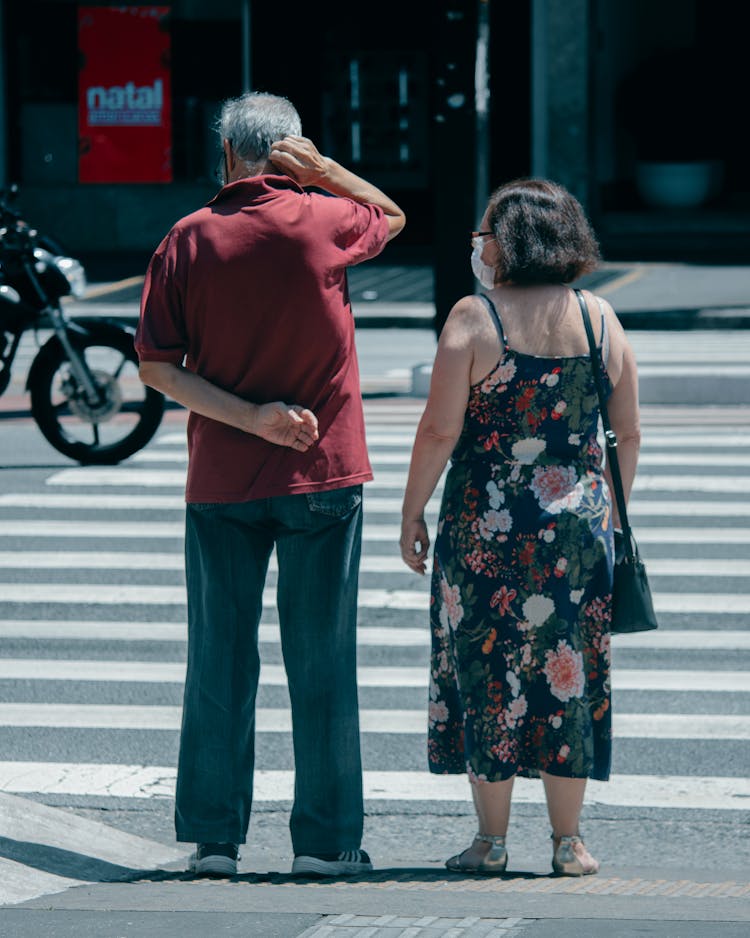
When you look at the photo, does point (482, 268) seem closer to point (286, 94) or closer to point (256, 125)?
point (256, 125)

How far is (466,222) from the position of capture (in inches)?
579

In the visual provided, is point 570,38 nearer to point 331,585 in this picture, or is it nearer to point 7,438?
point 7,438

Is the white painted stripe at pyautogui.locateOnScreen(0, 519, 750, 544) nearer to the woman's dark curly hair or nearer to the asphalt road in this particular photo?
the asphalt road

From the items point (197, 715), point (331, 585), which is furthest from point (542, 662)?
point (197, 715)

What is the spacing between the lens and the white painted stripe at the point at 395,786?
221 inches

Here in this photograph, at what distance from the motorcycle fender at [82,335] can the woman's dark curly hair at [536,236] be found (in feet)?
21.9

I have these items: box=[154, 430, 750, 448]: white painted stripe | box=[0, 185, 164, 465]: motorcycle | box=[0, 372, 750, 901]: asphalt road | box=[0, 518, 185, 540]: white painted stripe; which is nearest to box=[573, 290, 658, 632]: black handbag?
box=[0, 372, 750, 901]: asphalt road

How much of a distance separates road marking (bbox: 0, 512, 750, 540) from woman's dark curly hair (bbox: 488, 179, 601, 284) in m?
4.57

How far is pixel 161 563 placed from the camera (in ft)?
28.5

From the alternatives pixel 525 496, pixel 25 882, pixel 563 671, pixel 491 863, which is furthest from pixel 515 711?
pixel 25 882

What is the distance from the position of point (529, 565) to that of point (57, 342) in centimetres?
685

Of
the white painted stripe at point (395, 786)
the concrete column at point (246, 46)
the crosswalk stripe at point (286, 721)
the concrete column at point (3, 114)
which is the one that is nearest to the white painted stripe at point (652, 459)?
the crosswalk stripe at point (286, 721)

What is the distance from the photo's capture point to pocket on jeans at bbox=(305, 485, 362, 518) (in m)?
4.42

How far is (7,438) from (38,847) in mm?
7708
